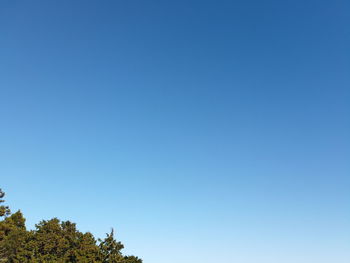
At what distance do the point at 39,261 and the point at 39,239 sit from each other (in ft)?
12.6

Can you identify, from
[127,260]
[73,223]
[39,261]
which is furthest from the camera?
[73,223]

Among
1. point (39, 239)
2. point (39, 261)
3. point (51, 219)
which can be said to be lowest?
point (39, 261)

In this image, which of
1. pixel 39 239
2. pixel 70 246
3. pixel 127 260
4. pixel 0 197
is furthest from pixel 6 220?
pixel 127 260

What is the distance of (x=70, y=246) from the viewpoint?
2106 inches

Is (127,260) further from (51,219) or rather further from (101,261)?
(51,219)

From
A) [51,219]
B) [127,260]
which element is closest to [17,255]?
[51,219]

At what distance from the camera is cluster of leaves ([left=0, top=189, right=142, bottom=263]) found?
163ft

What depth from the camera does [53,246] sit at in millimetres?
51250

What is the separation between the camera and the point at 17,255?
49531 mm

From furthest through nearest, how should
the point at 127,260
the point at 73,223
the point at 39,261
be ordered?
the point at 73,223 < the point at 127,260 < the point at 39,261

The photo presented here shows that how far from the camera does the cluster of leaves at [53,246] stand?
4959cm

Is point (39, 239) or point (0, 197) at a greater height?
point (0, 197)

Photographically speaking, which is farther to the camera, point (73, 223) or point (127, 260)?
point (73, 223)

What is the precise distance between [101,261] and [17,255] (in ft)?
44.9
